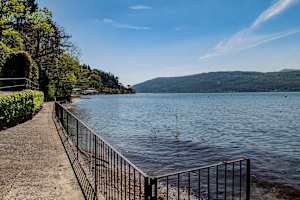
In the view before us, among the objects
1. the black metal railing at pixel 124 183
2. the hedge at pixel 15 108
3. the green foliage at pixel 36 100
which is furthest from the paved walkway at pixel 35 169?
the green foliage at pixel 36 100

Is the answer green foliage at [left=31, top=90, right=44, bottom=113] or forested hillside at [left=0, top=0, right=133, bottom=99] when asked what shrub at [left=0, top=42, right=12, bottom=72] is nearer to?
forested hillside at [left=0, top=0, right=133, bottom=99]

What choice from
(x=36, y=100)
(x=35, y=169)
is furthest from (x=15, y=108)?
(x=35, y=169)

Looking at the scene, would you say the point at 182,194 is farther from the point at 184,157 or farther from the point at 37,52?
the point at 37,52

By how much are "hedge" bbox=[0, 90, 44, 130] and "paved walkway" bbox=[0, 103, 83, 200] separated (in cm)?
179

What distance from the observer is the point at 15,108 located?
1694cm

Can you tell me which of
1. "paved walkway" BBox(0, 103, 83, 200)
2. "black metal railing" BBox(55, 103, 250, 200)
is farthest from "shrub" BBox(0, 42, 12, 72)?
"black metal railing" BBox(55, 103, 250, 200)

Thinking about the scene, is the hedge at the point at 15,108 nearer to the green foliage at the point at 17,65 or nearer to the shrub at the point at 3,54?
the shrub at the point at 3,54

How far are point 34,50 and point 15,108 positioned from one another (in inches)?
1276

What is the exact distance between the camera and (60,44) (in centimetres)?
4962

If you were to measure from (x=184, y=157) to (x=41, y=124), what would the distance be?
27.6ft

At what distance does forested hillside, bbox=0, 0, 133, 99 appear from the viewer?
88.6 ft

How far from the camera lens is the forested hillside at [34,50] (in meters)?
27.0

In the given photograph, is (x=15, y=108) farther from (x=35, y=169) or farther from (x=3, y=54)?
(x=3, y=54)

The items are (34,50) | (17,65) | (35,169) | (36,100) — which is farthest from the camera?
(34,50)
